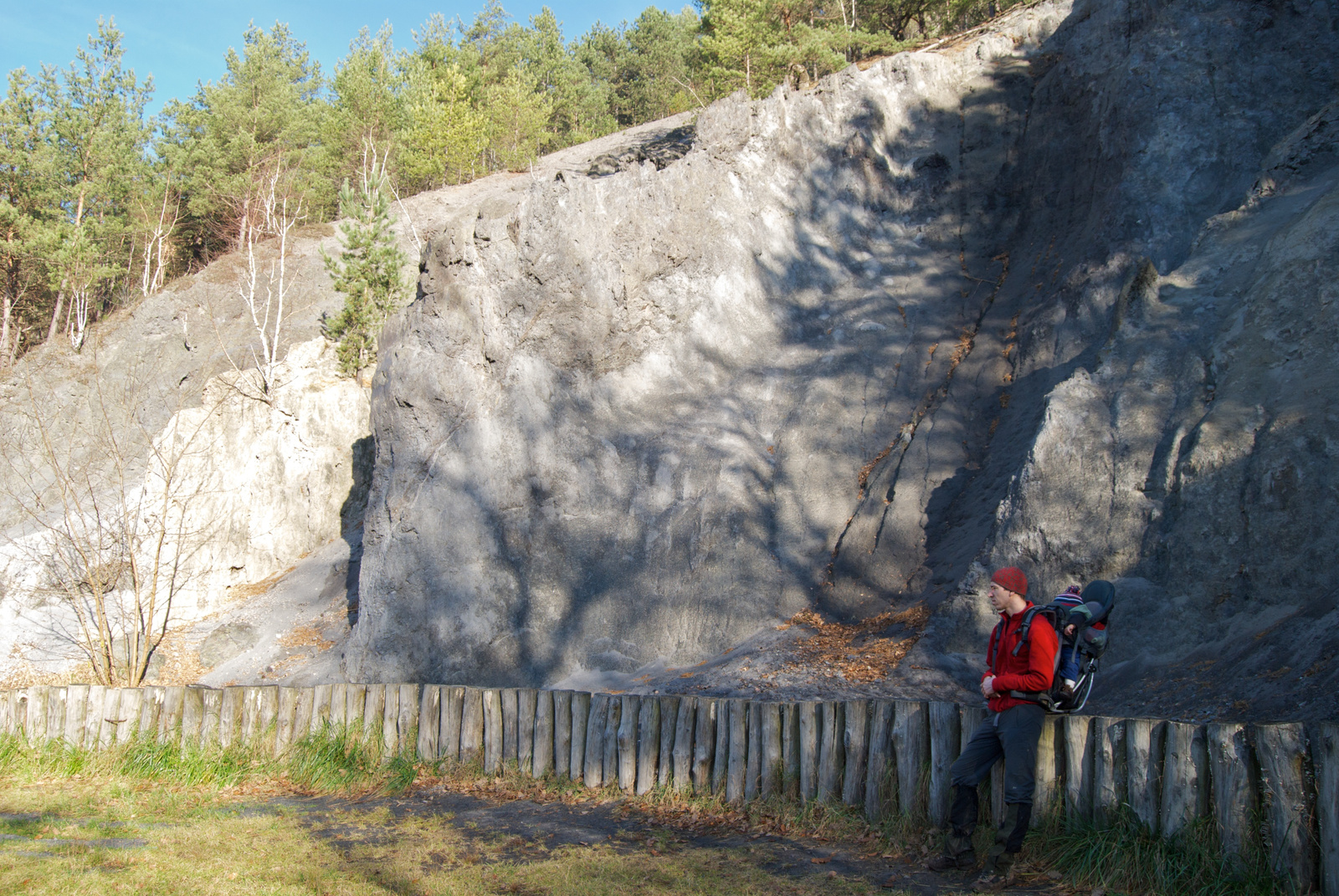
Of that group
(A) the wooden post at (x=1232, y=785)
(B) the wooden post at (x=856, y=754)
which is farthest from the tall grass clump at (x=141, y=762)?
(A) the wooden post at (x=1232, y=785)

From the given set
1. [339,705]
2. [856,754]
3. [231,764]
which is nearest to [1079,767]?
[856,754]

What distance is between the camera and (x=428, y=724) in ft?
28.8

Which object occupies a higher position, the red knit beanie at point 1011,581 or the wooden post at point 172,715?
the red knit beanie at point 1011,581

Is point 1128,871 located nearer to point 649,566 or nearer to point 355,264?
Answer: point 649,566

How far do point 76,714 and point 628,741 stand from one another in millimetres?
6699

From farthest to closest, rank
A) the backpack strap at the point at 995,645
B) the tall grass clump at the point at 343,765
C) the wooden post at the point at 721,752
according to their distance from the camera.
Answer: the tall grass clump at the point at 343,765 < the wooden post at the point at 721,752 < the backpack strap at the point at 995,645

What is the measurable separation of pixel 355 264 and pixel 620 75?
41664 mm

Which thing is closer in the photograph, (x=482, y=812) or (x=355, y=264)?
(x=482, y=812)

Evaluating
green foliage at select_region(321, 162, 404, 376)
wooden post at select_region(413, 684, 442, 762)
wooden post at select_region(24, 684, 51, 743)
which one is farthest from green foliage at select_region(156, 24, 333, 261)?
wooden post at select_region(413, 684, 442, 762)

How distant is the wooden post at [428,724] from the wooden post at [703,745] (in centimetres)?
291

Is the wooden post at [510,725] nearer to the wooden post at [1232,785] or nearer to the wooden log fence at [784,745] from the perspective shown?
the wooden log fence at [784,745]

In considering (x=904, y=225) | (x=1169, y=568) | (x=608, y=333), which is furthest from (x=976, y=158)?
(x=1169, y=568)

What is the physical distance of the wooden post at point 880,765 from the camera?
624 centimetres

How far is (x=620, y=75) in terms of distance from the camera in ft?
194
